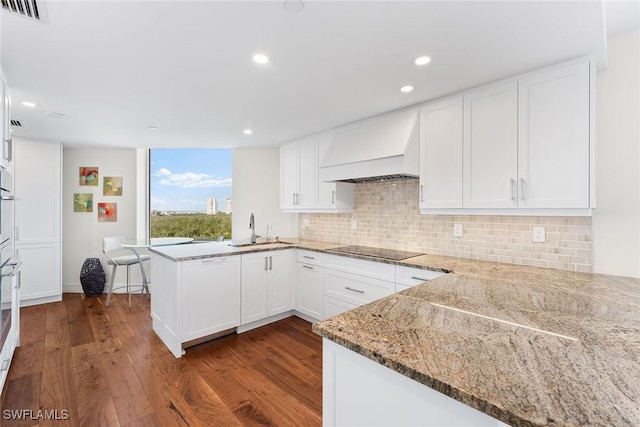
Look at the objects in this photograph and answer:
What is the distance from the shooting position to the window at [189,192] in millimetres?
5027

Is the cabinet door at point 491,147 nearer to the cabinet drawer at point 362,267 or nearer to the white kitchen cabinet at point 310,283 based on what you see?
the cabinet drawer at point 362,267

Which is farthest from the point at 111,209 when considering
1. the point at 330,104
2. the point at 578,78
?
the point at 578,78

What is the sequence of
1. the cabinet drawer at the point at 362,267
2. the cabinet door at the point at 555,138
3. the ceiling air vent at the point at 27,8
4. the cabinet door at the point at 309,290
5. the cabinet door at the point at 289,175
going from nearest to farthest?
the ceiling air vent at the point at 27,8 < the cabinet door at the point at 555,138 < the cabinet drawer at the point at 362,267 < the cabinet door at the point at 309,290 < the cabinet door at the point at 289,175

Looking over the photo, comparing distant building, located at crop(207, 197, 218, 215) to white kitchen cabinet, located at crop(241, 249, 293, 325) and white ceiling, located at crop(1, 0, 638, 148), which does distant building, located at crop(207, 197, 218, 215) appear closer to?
white kitchen cabinet, located at crop(241, 249, 293, 325)

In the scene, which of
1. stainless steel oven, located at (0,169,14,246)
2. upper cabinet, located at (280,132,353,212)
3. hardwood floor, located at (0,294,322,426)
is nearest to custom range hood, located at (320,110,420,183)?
upper cabinet, located at (280,132,353,212)

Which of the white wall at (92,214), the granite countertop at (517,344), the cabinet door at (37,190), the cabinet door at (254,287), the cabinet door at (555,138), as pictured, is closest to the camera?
the granite countertop at (517,344)

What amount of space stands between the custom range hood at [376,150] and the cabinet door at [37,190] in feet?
12.7

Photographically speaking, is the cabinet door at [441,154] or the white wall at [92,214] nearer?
the cabinet door at [441,154]

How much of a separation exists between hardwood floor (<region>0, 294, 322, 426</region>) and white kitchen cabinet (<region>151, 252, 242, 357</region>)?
160 millimetres

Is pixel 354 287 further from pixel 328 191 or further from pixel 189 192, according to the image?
pixel 189 192

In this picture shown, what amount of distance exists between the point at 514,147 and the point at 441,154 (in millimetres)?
537

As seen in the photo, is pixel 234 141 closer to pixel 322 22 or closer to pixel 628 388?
pixel 322 22

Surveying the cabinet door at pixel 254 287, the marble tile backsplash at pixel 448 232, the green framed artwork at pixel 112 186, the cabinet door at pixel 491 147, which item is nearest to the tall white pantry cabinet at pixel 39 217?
the green framed artwork at pixel 112 186

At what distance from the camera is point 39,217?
3988mm
